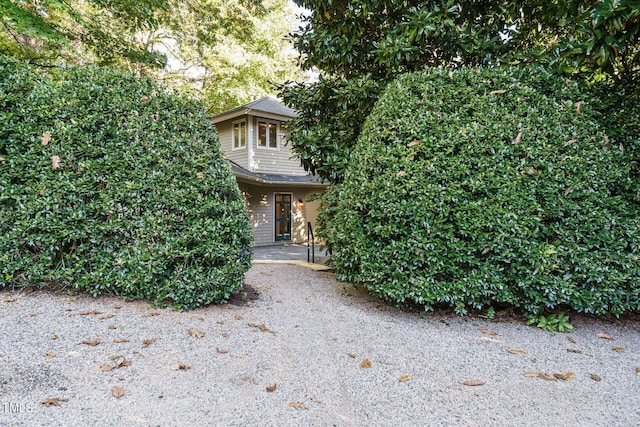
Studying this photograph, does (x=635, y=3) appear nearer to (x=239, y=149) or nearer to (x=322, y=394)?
(x=322, y=394)

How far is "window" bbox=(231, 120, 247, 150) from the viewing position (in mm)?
12008

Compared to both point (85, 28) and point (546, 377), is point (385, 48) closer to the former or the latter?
point (546, 377)

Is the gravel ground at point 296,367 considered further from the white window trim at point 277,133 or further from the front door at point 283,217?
the front door at point 283,217

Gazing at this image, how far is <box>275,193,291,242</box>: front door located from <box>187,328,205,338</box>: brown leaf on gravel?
976cm

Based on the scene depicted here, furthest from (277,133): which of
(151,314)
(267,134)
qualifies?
(151,314)

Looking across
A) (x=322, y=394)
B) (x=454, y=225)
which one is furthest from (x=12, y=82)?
(x=454, y=225)

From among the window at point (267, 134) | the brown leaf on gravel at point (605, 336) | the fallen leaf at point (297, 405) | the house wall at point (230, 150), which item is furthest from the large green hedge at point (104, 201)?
the window at point (267, 134)

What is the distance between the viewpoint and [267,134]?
40.1 feet

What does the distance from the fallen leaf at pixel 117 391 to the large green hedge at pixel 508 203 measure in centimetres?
255

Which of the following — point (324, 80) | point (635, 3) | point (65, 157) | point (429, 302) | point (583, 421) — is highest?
point (324, 80)

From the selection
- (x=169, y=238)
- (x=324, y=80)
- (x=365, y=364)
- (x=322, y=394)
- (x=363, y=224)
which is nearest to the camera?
(x=322, y=394)

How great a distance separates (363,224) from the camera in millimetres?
4055

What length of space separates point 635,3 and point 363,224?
3176mm

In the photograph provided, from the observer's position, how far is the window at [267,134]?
12.1 meters
